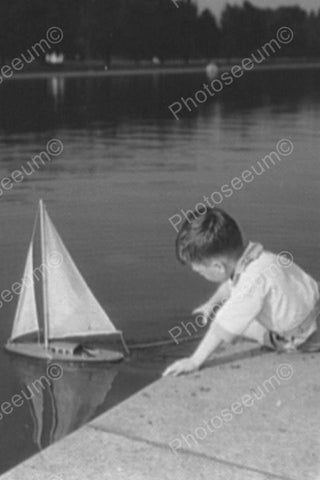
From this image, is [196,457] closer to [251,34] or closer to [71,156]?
[71,156]

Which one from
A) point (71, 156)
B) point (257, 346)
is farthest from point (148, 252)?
point (71, 156)

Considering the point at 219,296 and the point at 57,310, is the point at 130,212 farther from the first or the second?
the point at 219,296

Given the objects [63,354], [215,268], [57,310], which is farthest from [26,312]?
[215,268]

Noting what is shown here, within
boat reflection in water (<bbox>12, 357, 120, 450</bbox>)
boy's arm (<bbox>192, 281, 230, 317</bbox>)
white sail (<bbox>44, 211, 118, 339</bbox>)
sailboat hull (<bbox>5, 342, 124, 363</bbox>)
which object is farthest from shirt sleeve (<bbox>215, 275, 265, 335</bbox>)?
white sail (<bbox>44, 211, 118, 339</bbox>)

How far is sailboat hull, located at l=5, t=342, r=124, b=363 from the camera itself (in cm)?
1023

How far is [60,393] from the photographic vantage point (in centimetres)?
938

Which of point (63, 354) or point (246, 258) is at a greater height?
point (246, 258)

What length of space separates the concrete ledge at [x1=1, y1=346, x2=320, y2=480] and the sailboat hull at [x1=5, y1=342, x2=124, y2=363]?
13.8 ft

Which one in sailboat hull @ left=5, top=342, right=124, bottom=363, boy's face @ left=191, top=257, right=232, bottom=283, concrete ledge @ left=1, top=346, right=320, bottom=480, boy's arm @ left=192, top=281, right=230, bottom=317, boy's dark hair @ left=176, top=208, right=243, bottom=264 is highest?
boy's dark hair @ left=176, top=208, right=243, bottom=264

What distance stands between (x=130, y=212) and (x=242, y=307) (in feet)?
39.3

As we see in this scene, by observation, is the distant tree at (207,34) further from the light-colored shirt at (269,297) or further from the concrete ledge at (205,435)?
the concrete ledge at (205,435)

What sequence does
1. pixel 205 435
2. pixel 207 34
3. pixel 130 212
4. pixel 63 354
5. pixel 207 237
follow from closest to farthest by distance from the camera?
pixel 205 435 → pixel 207 237 → pixel 63 354 → pixel 130 212 → pixel 207 34

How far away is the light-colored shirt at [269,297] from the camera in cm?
609

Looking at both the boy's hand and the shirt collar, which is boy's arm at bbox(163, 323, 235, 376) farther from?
the shirt collar
